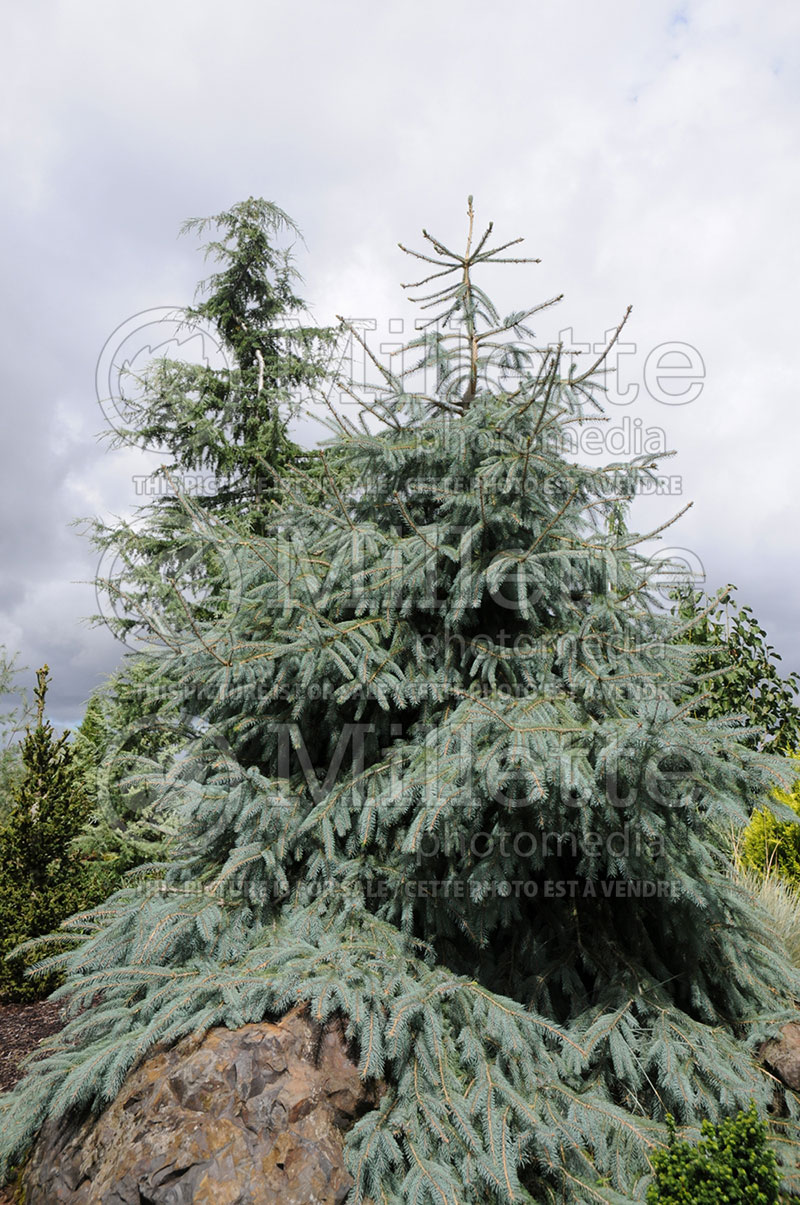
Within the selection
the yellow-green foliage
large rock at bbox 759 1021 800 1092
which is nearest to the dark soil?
large rock at bbox 759 1021 800 1092

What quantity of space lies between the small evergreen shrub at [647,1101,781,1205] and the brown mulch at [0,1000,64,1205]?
388cm

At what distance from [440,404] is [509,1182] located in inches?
163

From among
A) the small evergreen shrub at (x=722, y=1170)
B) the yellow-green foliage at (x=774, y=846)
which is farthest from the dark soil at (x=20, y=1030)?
the yellow-green foliage at (x=774, y=846)

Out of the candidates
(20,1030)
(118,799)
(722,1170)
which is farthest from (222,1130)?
(118,799)

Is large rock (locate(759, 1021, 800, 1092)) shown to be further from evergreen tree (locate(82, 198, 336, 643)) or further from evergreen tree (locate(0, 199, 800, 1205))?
evergreen tree (locate(82, 198, 336, 643))

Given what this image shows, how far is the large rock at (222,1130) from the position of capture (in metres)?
2.62

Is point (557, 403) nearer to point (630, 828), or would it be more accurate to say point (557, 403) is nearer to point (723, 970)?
point (630, 828)

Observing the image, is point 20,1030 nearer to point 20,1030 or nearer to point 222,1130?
point 20,1030

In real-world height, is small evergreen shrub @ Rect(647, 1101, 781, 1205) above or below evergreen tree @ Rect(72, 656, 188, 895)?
below

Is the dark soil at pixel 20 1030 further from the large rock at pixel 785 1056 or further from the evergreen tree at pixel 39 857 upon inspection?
the large rock at pixel 785 1056

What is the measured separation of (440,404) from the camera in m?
4.62

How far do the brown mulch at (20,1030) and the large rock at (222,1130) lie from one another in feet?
6.01

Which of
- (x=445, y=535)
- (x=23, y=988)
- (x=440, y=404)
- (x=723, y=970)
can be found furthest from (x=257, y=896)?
(x=23, y=988)

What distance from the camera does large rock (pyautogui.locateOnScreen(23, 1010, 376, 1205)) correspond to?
2615 millimetres
